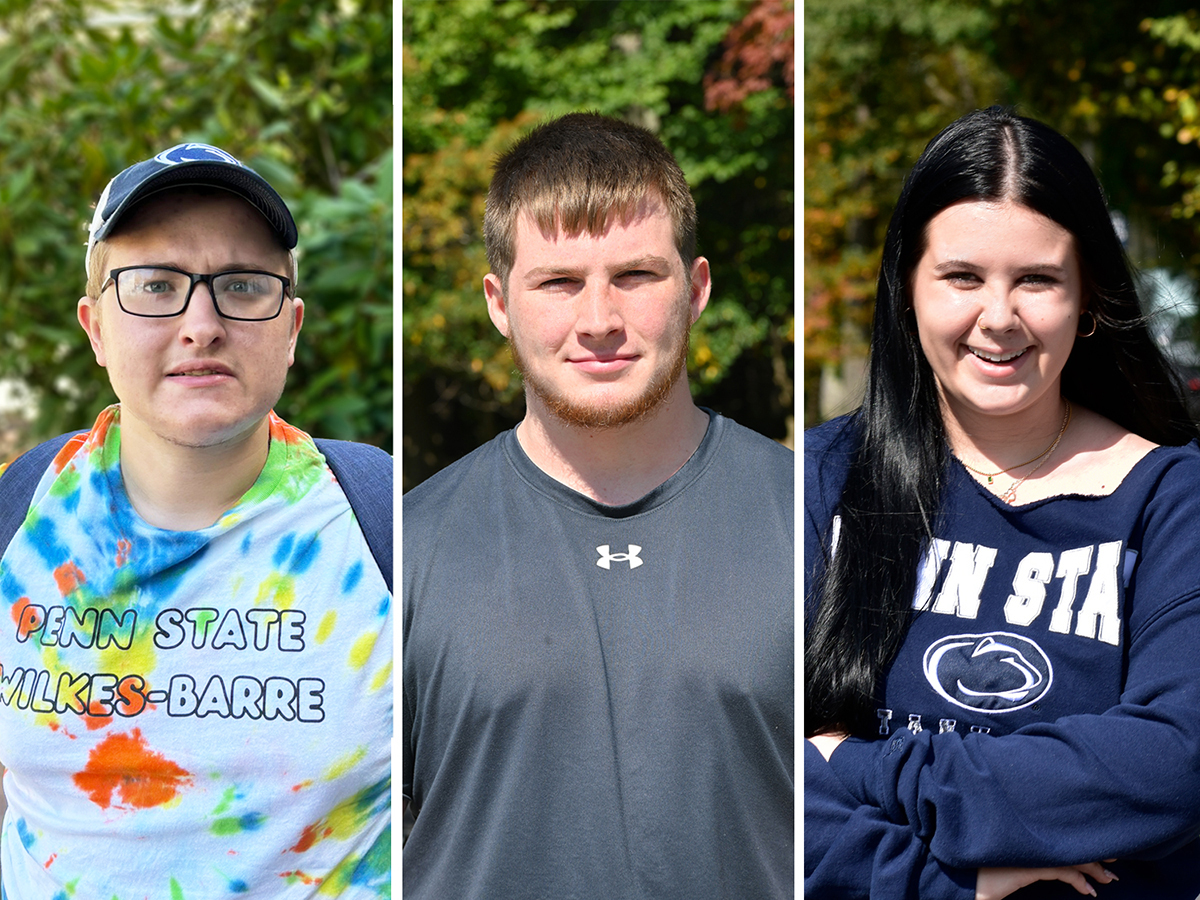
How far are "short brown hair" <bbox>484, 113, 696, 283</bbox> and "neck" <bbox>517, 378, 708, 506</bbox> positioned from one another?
0.70 ft

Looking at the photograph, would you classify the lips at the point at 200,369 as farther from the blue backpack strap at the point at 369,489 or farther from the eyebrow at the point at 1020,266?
the eyebrow at the point at 1020,266

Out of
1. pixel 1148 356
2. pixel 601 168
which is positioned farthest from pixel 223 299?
pixel 1148 356

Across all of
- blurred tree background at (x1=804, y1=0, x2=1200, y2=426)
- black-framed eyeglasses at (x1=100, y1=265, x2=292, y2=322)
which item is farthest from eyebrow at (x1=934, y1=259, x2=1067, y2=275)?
blurred tree background at (x1=804, y1=0, x2=1200, y2=426)

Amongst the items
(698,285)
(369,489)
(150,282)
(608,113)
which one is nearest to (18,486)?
(150,282)

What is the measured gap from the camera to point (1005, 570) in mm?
1632

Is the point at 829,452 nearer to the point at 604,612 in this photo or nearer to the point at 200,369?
the point at 604,612

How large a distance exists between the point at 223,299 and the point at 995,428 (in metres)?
Answer: 1.12

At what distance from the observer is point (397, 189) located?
5.82ft

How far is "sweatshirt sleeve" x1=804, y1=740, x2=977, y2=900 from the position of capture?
5.05 ft

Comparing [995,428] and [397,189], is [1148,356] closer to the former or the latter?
[995,428]

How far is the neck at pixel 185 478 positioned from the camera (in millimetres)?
1665

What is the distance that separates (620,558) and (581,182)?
20.4 inches

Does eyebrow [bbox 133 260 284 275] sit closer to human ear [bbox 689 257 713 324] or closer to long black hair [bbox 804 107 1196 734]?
human ear [bbox 689 257 713 324]

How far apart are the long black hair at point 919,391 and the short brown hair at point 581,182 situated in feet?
1.15
